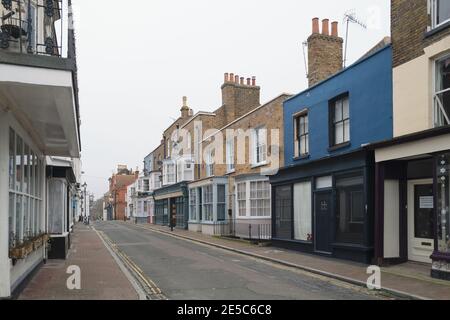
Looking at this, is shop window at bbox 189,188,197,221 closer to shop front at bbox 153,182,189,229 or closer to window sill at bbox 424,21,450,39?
shop front at bbox 153,182,189,229

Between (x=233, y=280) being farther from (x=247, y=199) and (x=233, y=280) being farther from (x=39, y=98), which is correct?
(x=247, y=199)

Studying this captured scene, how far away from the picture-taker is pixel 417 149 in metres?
12.8

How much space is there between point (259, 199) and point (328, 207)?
7889 mm

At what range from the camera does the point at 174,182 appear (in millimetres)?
43094

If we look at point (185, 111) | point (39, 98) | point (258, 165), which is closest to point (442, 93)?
point (39, 98)

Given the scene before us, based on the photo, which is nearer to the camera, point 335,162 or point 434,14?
point 434,14

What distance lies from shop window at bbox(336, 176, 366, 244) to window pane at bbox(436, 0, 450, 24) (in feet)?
16.8

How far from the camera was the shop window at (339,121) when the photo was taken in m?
17.2

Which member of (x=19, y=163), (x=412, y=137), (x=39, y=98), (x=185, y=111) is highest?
(x=185, y=111)

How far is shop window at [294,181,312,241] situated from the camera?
18.8 m

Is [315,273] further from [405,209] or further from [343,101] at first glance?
[343,101]

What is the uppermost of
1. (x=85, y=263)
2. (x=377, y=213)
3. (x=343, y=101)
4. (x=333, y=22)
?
(x=333, y=22)
